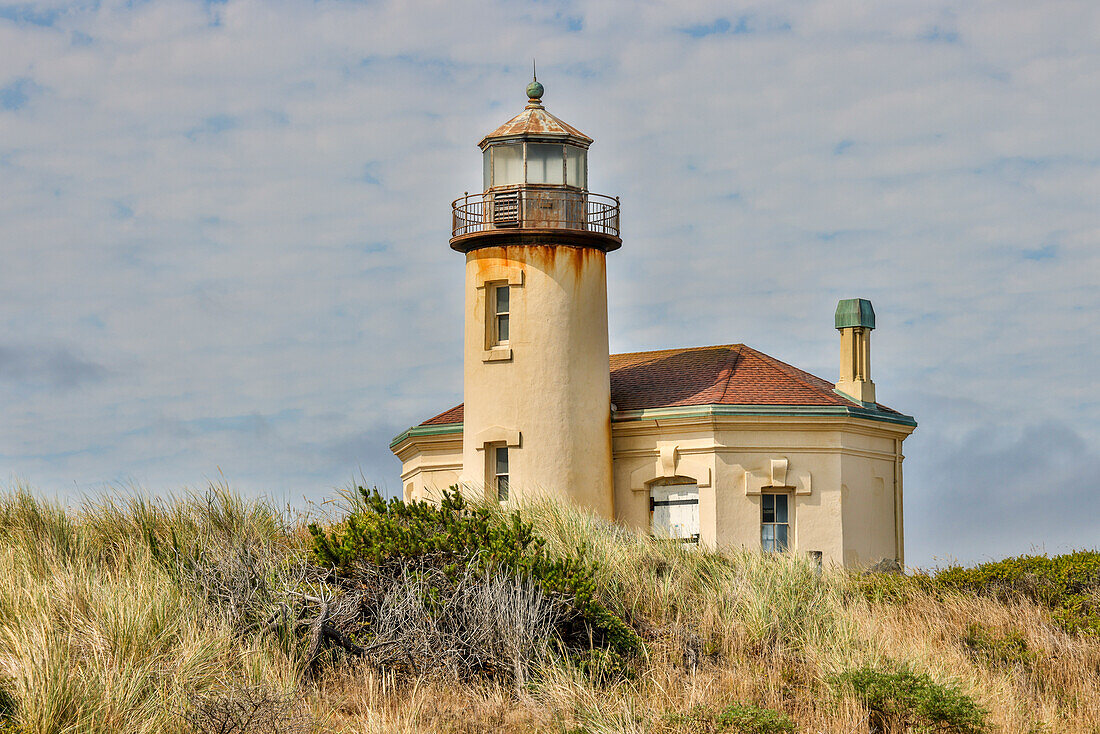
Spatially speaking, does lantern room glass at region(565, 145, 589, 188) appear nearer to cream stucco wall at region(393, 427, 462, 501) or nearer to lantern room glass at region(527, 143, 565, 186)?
lantern room glass at region(527, 143, 565, 186)

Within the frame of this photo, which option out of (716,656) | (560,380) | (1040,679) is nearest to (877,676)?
(716,656)

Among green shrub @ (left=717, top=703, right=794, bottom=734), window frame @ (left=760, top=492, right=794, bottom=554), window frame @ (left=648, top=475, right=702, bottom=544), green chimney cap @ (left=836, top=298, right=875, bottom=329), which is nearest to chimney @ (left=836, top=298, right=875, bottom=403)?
green chimney cap @ (left=836, top=298, right=875, bottom=329)

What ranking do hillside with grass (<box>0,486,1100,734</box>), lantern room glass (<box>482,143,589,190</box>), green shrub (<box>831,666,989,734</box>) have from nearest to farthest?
hillside with grass (<box>0,486,1100,734</box>) → green shrub (<box>831,666,989,734</box>) → lantern room glass (<box>482,143,589,190</box>)

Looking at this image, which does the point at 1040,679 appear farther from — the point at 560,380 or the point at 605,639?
the point at 560,380

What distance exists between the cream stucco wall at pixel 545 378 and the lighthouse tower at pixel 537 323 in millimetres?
20

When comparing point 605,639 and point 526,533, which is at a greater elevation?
point 526,533

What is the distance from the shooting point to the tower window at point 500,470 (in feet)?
85.9

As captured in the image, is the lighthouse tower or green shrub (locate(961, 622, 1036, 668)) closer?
green shrub (locate(961, 622, 1036, 668))

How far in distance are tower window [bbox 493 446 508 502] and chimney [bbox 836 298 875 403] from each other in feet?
24.8

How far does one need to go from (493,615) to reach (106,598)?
4.01m

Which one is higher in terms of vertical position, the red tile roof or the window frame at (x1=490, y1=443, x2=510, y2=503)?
the red tile roof

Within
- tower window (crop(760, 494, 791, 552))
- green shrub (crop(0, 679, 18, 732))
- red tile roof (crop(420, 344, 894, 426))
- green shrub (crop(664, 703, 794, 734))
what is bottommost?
green shrub (crop(664, 703, 794, 734))

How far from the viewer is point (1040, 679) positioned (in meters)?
15.7

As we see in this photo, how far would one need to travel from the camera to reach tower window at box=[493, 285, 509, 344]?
26.6m
